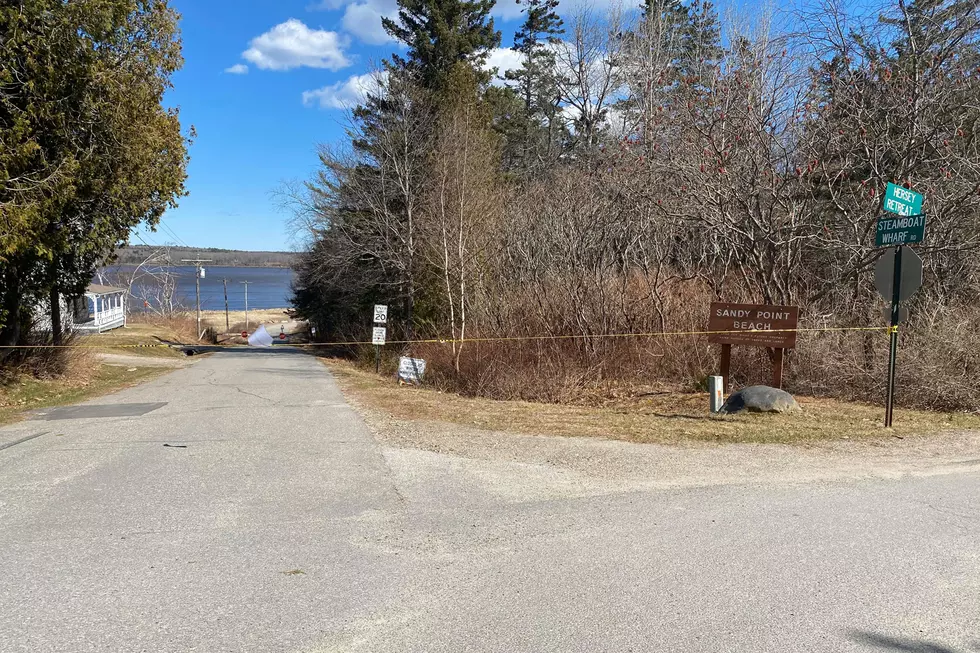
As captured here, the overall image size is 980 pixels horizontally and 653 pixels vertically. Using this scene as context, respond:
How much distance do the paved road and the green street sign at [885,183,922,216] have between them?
3506 millimetres

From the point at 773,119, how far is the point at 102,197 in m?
13.2

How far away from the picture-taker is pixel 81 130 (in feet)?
38.4

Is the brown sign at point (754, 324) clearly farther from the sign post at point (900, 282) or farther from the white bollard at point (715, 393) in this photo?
the sign post at point (900, 282)

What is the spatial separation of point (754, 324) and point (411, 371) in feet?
30.1

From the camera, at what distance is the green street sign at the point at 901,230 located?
863 cm

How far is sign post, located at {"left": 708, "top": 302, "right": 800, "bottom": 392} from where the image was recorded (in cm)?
1107

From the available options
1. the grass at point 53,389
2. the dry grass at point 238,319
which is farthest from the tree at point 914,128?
the dry grass at point 238,319

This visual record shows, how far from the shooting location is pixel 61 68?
11016 mm

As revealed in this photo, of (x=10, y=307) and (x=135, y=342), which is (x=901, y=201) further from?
(x=135, y=342)

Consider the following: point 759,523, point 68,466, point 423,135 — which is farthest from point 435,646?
point 423,135

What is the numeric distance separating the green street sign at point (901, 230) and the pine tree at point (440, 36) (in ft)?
71.1

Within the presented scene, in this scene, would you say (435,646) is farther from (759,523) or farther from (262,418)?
(262,418)

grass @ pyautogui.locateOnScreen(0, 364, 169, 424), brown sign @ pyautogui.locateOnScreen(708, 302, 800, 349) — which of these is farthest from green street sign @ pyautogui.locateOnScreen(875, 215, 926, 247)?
grass @ pyautogui.locateOnScreen(0, 364, 169, 424)

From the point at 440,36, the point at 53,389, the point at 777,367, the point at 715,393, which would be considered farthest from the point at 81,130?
the point at 440,36
